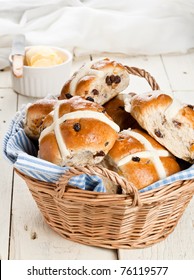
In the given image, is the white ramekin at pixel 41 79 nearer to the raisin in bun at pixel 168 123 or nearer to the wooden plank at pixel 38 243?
the wooden plank at pixel 38 243

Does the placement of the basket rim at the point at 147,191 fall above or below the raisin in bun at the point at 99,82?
below

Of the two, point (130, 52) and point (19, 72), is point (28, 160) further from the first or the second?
point (130, 52)

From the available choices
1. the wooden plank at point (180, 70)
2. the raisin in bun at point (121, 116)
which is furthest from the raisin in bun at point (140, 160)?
the wooden plank at point (180, 70)

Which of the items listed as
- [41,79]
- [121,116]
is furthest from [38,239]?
[41,79]

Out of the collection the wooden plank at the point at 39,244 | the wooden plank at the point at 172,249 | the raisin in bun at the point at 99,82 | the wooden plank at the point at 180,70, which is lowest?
the wooden plank at the point at 39,244

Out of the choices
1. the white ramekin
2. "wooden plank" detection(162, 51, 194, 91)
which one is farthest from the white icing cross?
"wooden plank" detection(162, 51, 194, 91)

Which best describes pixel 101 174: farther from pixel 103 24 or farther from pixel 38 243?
pixel 103 24

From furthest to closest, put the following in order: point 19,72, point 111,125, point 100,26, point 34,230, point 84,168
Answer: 1. point 100,26
2. point 19,72
3. point 34,230
4. point 111,125
5. point 84,168
